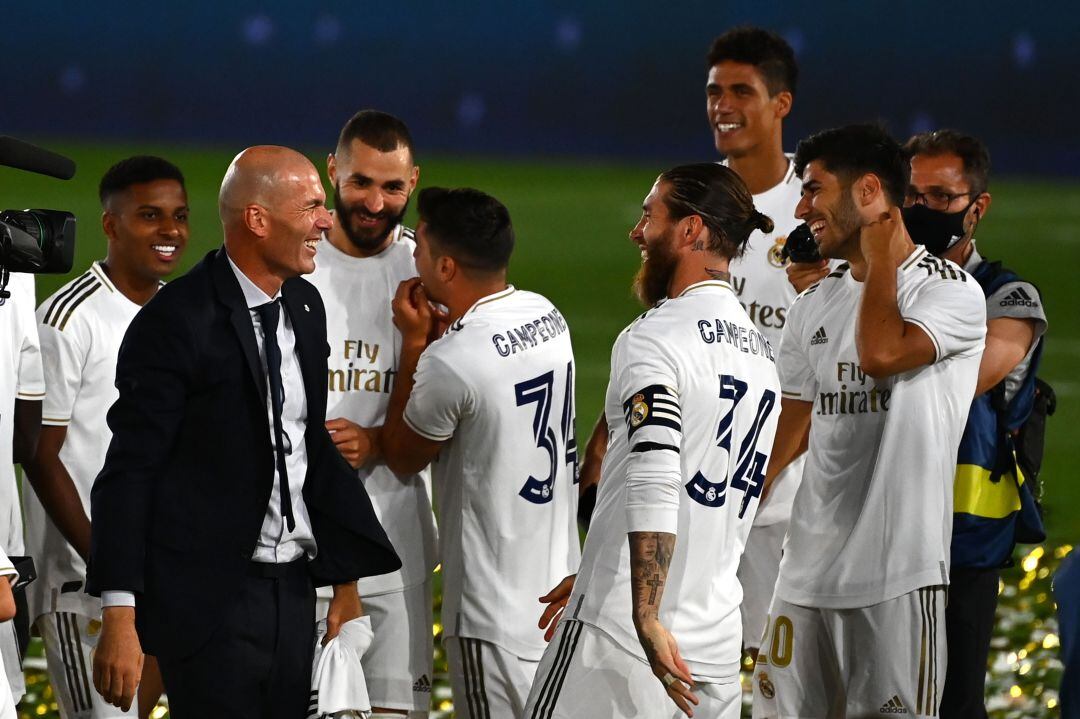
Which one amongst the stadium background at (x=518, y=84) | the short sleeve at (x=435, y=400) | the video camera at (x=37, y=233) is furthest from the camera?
the stadium background at (x=518, y=84)

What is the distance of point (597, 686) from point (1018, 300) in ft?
6.22

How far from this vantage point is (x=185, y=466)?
3.84 m

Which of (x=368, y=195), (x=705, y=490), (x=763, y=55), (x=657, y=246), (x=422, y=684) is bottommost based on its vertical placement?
(x=422, y=684)

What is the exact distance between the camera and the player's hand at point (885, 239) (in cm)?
443

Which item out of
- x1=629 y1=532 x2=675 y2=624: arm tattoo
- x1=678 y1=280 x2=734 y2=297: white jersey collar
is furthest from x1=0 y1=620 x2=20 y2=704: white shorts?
x1=678 y1=280 x2=734 y2=297: white jersey collar

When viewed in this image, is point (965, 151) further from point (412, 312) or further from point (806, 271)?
point (412, 312)

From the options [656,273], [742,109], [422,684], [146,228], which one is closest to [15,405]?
[146,228]

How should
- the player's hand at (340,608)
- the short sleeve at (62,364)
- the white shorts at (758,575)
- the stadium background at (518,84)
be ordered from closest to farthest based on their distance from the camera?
1. the player's hand at (340,608)
2. the short sleeve at (62,364)
3. the white shorts at (758,575)
4. the stadium background at (518,84)

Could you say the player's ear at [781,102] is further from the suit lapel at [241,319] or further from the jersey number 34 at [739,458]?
the suit lapel at [241,319]

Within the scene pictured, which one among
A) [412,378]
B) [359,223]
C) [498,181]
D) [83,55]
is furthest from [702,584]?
[83,55]

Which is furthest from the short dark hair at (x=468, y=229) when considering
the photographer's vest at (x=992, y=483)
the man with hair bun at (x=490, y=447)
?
the photographer's vest at (x=992, y=483)

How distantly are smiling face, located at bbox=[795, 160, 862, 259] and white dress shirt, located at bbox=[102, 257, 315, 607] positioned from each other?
4.85 feet

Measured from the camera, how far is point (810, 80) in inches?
967

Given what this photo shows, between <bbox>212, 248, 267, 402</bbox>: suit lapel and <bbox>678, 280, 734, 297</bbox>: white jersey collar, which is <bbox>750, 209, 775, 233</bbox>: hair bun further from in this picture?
<bbox>212, 248, 267, 402</bbox>: suit lapel
